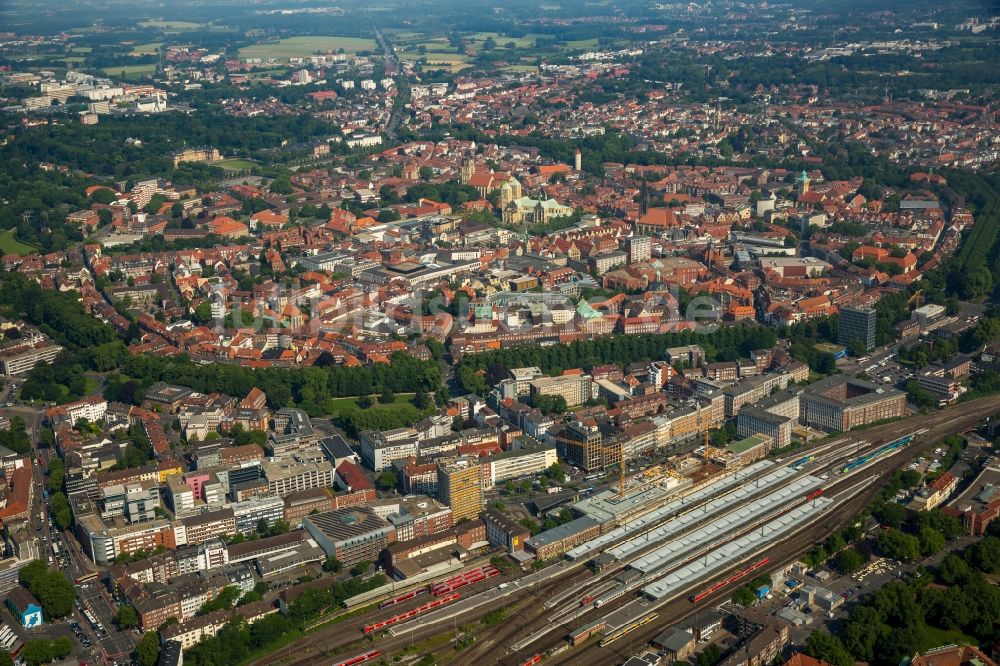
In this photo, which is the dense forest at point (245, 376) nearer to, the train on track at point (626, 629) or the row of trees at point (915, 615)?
the train on track at point (626, 629)

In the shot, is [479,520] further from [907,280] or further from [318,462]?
[907,280]

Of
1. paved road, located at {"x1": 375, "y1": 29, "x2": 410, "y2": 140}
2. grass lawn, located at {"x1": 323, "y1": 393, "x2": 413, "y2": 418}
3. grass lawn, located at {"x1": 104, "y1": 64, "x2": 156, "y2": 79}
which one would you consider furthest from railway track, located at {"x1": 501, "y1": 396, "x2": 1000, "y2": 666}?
grass lawn, located at {"x1": 104, "y1": 64, "x2": 156, "y2": 79}

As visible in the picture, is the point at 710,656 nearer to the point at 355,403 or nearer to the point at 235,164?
the point at 355,403

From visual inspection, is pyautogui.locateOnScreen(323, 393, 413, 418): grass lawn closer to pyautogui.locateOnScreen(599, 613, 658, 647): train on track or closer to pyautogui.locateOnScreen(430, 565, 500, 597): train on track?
pyautogui.locateOnScreen(430, 565, 500, 597): train on track

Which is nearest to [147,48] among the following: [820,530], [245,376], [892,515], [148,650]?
[245,376]

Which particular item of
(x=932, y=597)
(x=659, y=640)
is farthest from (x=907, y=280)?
(x=659, y=640)

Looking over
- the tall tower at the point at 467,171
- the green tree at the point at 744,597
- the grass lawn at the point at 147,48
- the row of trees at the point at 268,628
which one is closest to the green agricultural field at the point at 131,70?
the grass lawn at the point at 147,48
